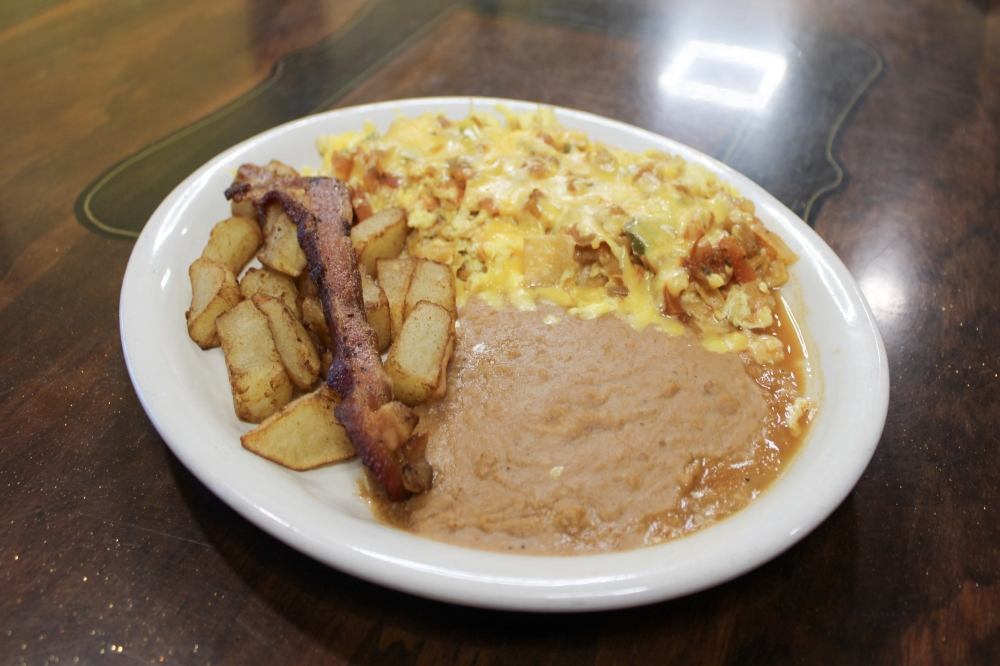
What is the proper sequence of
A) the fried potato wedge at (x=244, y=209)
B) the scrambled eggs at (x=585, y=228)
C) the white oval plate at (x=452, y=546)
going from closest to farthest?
the white oval plate at (x=452, y=546) → the scrambled eggs at (x=585, y=228) → the fried potato wedge at (x=244, y=209)

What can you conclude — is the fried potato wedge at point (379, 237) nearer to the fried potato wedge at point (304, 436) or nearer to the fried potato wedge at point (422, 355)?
the fried potato wedge at point (422, 355)

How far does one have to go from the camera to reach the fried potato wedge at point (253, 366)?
1.56m

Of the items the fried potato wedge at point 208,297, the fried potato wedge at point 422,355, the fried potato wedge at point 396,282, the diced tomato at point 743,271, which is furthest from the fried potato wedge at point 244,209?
the diced tomato at point 743,271

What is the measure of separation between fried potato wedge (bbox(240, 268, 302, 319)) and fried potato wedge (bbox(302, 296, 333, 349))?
2.1 inches

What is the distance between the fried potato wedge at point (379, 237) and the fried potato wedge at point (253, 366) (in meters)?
0.40

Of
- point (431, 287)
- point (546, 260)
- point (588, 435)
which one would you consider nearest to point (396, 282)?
point (431, 287)

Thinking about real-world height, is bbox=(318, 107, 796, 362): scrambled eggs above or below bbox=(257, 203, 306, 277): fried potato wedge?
below

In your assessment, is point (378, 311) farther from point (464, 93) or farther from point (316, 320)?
point (464, 93)

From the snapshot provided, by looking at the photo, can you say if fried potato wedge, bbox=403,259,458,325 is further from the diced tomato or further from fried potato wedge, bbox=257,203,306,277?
the diced tomato

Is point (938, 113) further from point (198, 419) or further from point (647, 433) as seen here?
point (198, 419)

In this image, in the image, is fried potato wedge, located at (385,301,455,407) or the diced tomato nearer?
fried potato wedge, located at (385,301,455,407)

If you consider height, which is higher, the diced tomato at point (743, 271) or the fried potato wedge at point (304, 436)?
the fried potato wedge at point (304, 436)

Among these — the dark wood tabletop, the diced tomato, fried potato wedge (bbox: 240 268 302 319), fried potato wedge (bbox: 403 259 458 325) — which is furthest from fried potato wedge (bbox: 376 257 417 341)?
the diced tomato

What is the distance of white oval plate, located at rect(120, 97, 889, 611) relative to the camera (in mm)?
1184
